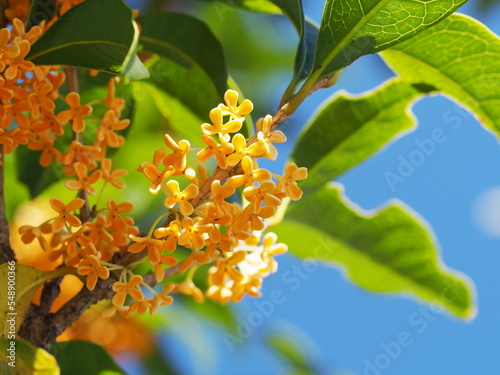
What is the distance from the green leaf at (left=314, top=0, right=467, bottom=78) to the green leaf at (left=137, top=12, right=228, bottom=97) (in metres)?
0.27

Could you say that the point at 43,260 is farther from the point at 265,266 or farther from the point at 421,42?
the point at 421,42

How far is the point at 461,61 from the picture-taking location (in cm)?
120

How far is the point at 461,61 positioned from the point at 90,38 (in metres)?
0.68

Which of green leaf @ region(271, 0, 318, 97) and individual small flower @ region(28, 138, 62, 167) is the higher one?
green leaf @ region(271, 0, 318, 97)

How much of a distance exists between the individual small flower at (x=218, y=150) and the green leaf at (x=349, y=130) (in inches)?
19.3

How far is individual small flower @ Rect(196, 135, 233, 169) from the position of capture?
36.4 inches

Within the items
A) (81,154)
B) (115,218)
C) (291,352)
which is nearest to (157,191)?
(115,218)

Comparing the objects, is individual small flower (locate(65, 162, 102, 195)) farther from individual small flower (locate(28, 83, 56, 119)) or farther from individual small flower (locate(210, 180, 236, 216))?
individual small flower (locate(210, 180, 236, 216))

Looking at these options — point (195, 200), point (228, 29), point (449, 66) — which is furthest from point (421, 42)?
point (228, 29)

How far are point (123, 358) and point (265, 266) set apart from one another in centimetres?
116

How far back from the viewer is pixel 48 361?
3.04ft

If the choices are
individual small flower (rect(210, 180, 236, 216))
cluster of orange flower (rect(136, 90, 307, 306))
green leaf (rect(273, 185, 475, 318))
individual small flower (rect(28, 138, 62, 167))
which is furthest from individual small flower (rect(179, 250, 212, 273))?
green leaf (rect(273, 185, 475, 318))

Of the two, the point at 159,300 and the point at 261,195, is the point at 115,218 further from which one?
the point at 261,195

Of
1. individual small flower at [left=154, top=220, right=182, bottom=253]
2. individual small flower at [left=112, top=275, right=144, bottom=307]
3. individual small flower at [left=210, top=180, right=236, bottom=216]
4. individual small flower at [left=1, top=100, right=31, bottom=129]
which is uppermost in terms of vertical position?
individual small flower at [left=210, top=180, right=236, bottom=216]
